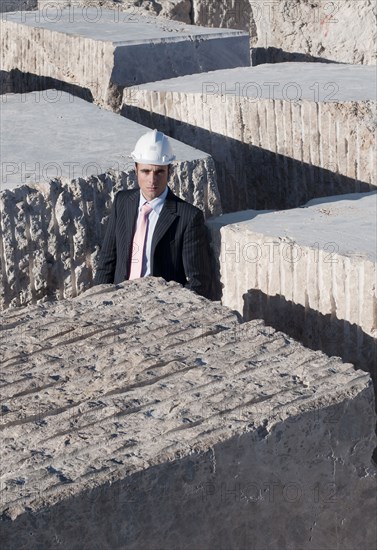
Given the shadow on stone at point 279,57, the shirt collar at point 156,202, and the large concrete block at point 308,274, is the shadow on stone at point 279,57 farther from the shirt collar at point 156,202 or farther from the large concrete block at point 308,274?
the shirt collar at point 156,202

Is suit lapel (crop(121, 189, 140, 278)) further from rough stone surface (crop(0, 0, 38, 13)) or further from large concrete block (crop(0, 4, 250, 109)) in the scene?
rough stone surface (crop(0, 0, 38, 13))

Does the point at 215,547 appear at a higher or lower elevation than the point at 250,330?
lower

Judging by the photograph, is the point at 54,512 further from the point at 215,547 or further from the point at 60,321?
the point at 60,321

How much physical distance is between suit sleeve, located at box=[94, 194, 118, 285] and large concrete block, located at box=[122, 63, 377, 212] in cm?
162

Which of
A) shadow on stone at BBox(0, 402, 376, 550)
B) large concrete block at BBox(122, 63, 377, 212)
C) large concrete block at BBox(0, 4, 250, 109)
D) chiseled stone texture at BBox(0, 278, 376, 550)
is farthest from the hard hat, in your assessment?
large concrete block at BBox(0, 4, 250, 109)

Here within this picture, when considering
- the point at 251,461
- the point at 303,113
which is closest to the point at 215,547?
the point at 251,461

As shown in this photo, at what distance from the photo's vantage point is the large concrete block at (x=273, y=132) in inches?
221

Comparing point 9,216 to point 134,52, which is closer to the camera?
point 9,216

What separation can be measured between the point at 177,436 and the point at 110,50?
3984 mm

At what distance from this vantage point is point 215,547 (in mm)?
3029

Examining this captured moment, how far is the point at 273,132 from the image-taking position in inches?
225

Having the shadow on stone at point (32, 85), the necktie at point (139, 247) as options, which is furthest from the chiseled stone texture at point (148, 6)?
the necktie at point (139, 247)

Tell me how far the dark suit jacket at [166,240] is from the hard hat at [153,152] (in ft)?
0.44

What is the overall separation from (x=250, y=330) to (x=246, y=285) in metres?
0.88
